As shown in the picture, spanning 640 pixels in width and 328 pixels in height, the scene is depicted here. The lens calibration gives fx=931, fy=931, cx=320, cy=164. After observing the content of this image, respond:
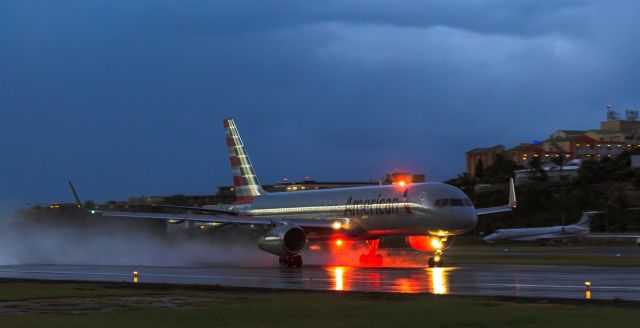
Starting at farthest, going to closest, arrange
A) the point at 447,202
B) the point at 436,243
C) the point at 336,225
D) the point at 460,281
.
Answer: the point at 336,225 → the point at 436,243 → the point at 447,202 → the point at 460,281

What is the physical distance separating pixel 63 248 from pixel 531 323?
5042 centimetres

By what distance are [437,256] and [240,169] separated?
21754mm

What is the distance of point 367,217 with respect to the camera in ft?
155

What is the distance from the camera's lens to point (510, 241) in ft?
303

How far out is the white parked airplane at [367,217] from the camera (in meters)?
43.4

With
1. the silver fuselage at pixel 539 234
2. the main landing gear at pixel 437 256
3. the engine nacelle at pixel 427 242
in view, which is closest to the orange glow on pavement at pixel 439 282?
the main landing gear at pixel 437 256

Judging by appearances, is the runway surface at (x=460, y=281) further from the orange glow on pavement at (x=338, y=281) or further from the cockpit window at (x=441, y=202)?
the cockpit window at (x=441, y=202)

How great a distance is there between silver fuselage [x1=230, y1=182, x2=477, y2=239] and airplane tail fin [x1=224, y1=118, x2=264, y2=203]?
5.43 metres

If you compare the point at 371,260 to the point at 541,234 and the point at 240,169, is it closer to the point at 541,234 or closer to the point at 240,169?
the point at 240,169

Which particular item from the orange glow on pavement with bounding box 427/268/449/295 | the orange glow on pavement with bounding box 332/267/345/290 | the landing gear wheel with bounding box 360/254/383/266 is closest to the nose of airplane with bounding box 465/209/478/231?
the landing gear wheel with bounding box 360/254/383/266

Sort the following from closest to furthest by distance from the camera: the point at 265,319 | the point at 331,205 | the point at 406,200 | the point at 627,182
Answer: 1. the point at 265,319
2. the point at 406,200
3. the point at 331,205
4. the point at 627,182

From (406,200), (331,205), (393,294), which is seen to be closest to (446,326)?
(393,294)

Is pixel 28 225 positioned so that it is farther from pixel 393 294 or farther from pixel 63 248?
pixel 393 294

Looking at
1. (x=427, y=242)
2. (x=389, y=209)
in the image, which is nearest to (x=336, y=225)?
(x=389, y=209)
